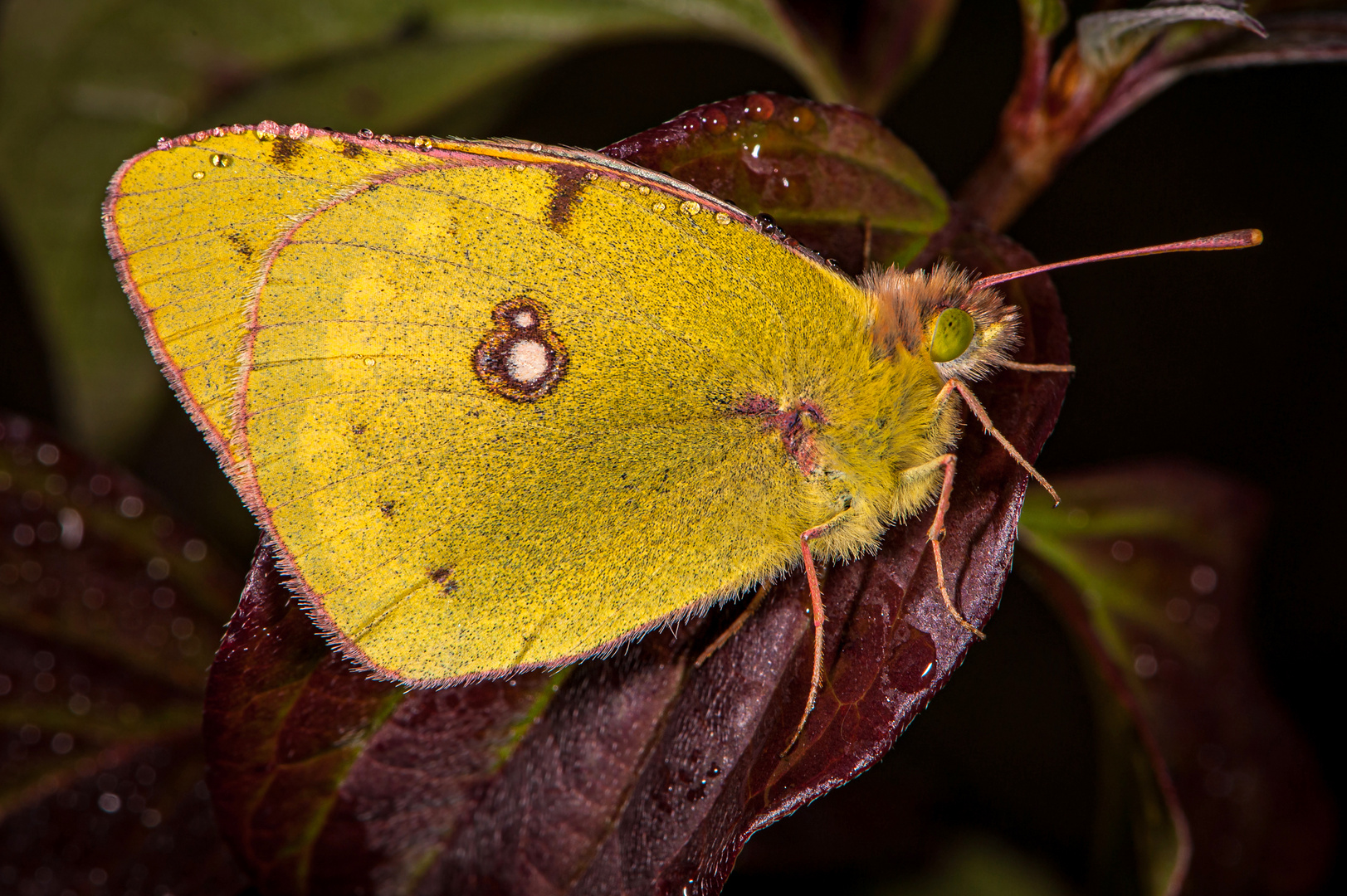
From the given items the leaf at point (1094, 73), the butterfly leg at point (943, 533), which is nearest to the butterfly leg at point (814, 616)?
the butterfly leg at point (943, 533)

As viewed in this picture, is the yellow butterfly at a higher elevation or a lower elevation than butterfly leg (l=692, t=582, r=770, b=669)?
higher

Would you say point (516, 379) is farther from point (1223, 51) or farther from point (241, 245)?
point (1223, 51)

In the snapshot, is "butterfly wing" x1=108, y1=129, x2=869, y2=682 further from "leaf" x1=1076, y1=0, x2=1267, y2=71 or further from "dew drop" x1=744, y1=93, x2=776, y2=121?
"leaf" x1=1076, y1=0, x2=1267, y2=71

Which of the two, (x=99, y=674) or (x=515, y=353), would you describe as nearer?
(x=515, y=353)

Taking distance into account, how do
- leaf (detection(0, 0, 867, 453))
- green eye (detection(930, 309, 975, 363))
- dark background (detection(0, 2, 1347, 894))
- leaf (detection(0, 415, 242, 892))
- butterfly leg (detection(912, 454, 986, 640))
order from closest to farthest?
butterfly leg (detection(912, 454, 986, 640)), green eye (detection(930, 309, 975, 363)), leaf (detection(0, 415, 242, 892)), leaf (detection(0, 0, 867, 453)), dark background (detection(0, 2, 1347, 894))

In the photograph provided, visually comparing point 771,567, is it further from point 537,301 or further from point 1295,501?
point 1295,501

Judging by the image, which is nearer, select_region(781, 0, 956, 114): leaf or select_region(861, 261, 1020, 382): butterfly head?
select_region(861, 261, 1020, 382): butterfly head

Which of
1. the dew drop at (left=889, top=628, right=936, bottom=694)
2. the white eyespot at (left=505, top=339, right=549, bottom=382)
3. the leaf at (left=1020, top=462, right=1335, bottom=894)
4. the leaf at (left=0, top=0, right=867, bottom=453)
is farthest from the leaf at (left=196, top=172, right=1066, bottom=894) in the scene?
the leaf at (left=0, top=0, right=867, bottom=453)

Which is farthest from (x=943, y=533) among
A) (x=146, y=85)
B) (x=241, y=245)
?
(x=146, y=85)
